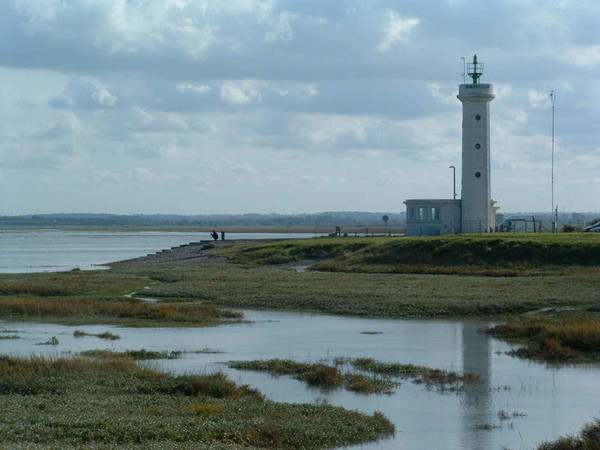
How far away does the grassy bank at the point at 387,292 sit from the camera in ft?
124

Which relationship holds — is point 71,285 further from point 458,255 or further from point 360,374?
point 360,374

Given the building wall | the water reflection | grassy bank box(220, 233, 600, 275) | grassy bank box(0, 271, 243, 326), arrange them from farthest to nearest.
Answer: the building wall
grassy bank box(220, 233, 600, 275)
grassy bank box(0, 271, 243, 326)
the water reflection

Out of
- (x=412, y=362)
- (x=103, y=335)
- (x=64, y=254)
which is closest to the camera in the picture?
(x=412, y=362)

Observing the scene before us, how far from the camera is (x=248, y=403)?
19547 mm

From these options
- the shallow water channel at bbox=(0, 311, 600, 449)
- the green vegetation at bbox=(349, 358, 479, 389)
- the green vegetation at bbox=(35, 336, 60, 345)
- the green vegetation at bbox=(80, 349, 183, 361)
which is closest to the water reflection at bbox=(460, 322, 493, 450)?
the shallow water channel at bbox=(0, 311, 600, 449)

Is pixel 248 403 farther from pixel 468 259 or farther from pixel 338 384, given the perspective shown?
pixel 468 259

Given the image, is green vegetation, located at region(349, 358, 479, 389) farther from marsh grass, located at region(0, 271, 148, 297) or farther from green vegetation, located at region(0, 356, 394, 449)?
marsh grass, located at region(0, 271, 148, 297)

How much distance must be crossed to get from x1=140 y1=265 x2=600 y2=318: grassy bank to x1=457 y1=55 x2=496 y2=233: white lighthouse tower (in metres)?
20.5

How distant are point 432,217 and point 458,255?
59.2 feet

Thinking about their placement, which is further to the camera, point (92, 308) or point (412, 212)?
point (412, 212)

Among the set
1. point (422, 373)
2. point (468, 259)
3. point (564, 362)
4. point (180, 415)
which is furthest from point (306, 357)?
point (468, 259)

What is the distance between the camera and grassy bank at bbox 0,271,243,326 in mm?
35188

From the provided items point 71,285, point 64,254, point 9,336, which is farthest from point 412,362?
point 64,254

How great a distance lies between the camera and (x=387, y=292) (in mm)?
43094
